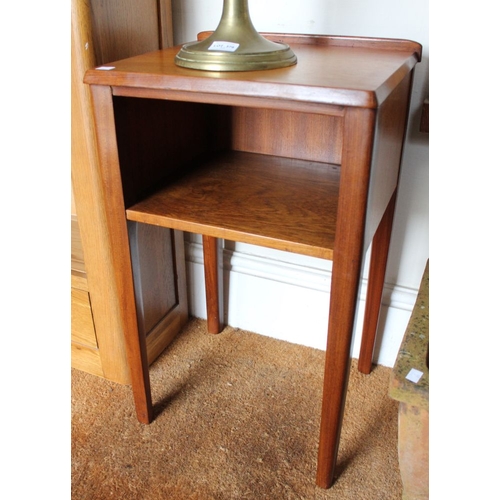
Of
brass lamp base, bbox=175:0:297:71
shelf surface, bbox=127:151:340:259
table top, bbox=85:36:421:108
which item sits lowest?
shelf surface, bbox=127:151:340:259

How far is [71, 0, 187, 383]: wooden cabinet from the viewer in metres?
0.82

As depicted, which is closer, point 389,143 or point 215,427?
point 389,143

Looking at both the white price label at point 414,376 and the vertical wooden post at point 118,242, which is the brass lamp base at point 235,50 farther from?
the white price label at point 414,376

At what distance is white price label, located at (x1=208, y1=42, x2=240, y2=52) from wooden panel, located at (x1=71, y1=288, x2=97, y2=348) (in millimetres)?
577

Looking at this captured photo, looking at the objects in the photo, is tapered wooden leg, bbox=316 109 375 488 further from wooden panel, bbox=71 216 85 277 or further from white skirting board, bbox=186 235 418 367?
wooden panel, bbox=71 216 85 277

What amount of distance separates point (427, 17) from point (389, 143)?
29 cm

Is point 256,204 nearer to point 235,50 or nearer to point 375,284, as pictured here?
point 235,50

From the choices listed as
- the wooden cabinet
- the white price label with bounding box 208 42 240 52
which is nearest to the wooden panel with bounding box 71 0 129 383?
the wooden cabinet

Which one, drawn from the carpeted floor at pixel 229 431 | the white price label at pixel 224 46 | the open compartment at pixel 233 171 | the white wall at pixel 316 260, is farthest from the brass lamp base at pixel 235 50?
the carpeted floor at pixel 229 431

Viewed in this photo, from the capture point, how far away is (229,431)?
1.00 meters

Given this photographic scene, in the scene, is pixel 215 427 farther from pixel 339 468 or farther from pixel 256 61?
pixel 256 61

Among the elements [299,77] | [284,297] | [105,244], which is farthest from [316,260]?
[299,77]

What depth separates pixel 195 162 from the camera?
958 mm

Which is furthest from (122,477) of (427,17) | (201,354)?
(427,17)
